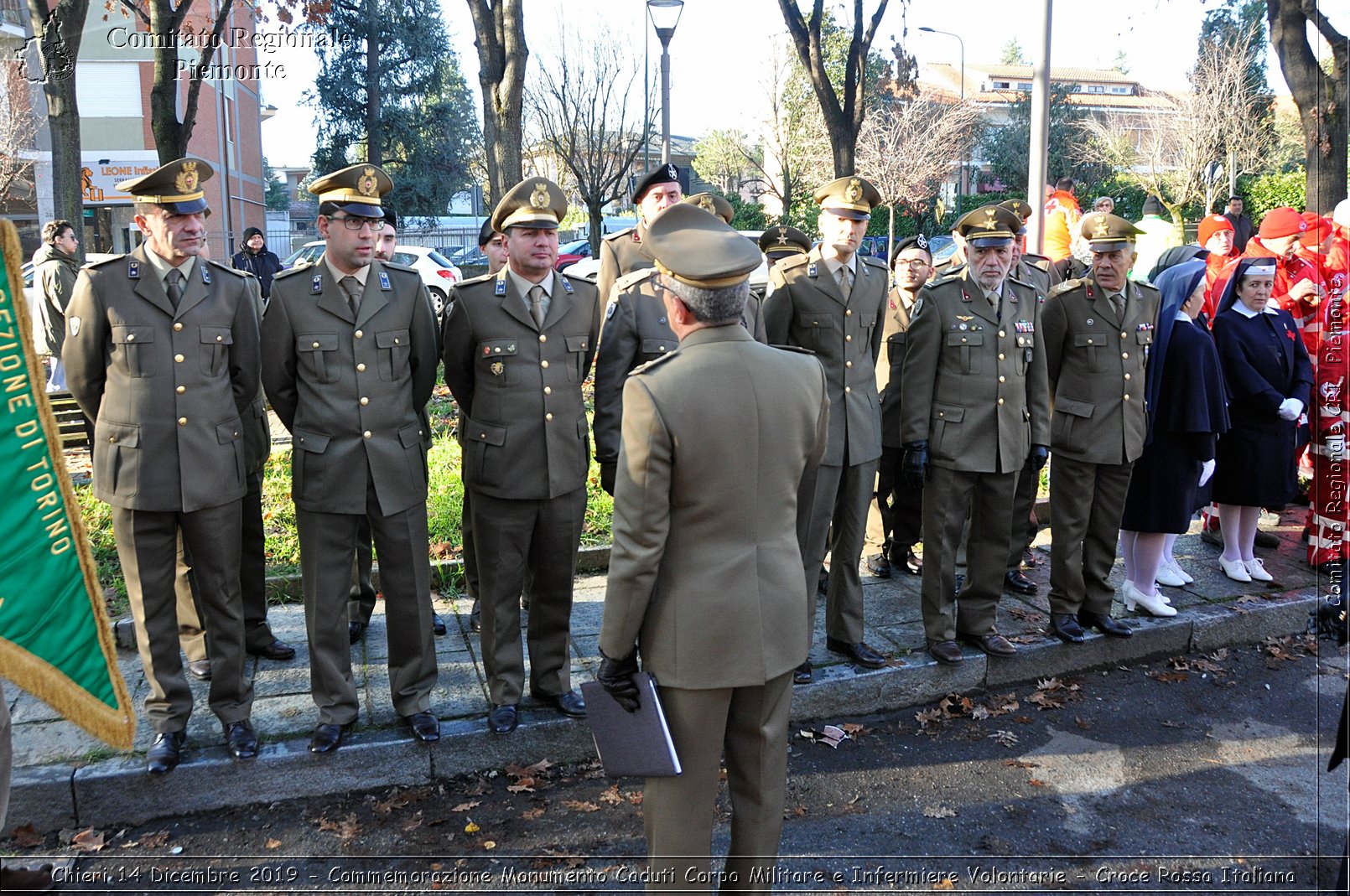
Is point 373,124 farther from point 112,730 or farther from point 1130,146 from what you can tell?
point 112,730

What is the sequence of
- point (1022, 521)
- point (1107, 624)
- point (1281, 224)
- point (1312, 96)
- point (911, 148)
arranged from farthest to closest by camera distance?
point (911, 148) < point (1312, 96) < point (1281, 224) < point (1022, 521) < point (1107, 624)

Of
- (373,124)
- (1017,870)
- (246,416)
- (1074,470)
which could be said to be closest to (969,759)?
(1017,870)

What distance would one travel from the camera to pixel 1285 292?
8141 millimetres

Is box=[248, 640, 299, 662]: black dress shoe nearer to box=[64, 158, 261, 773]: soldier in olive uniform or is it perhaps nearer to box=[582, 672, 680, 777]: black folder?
box=[64, 158, 261, 773]: soldier in olive uniform

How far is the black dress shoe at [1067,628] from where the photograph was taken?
5730 mm

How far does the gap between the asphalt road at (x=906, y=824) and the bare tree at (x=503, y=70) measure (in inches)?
277

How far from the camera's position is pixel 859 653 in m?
5.39

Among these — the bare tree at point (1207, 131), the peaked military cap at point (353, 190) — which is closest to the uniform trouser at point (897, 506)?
the peaked military cap at point (353, 190)

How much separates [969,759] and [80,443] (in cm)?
715

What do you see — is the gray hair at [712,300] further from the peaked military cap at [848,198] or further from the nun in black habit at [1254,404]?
the nun in black habit at [1254,404]

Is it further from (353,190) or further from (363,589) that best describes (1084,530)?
(353,190)

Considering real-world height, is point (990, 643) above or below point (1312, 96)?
below

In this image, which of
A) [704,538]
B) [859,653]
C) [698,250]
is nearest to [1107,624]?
[859,653]

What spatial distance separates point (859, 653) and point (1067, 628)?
1.23m
